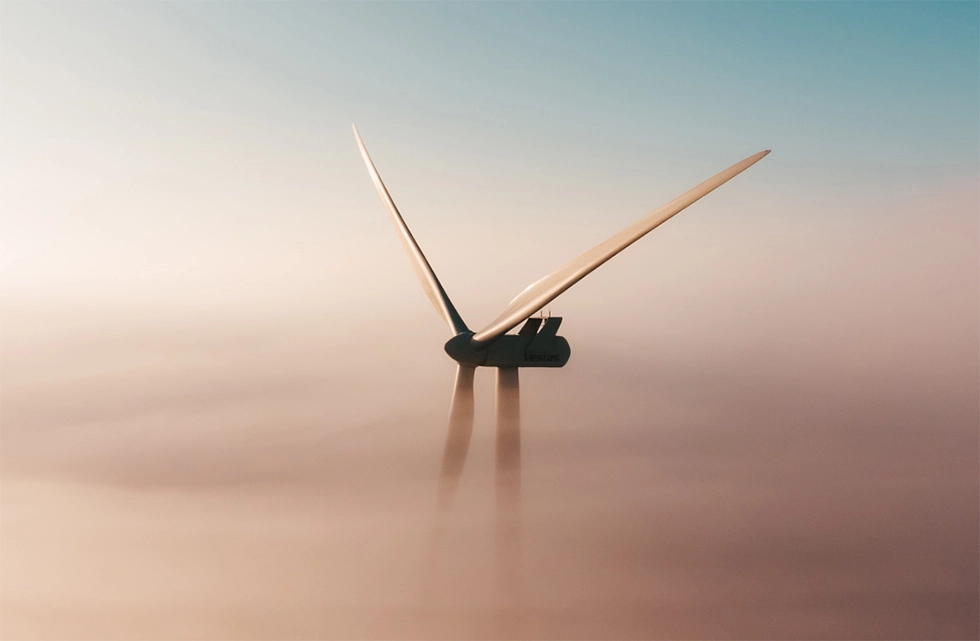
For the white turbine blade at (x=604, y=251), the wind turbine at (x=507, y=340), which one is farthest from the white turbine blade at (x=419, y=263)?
the white turbine blade at (x=604, y=251)

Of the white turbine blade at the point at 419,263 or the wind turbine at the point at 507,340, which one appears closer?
the wind turbine at the point at 507,340

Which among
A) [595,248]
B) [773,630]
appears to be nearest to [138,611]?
[773,630]

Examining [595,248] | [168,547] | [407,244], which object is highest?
[407,244]

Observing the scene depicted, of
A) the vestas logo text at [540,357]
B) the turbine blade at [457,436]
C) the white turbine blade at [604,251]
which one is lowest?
the turbine blade at [457,436]

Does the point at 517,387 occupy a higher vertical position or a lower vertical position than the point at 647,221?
lower

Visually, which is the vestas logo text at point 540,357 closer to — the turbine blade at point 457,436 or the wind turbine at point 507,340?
the wind turbine at point 507,340

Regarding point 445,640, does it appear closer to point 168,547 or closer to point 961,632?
point 168,547

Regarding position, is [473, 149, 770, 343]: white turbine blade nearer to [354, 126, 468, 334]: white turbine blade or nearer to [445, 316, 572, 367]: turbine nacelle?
[445, 316, 572, 367]: turbine nacelle
